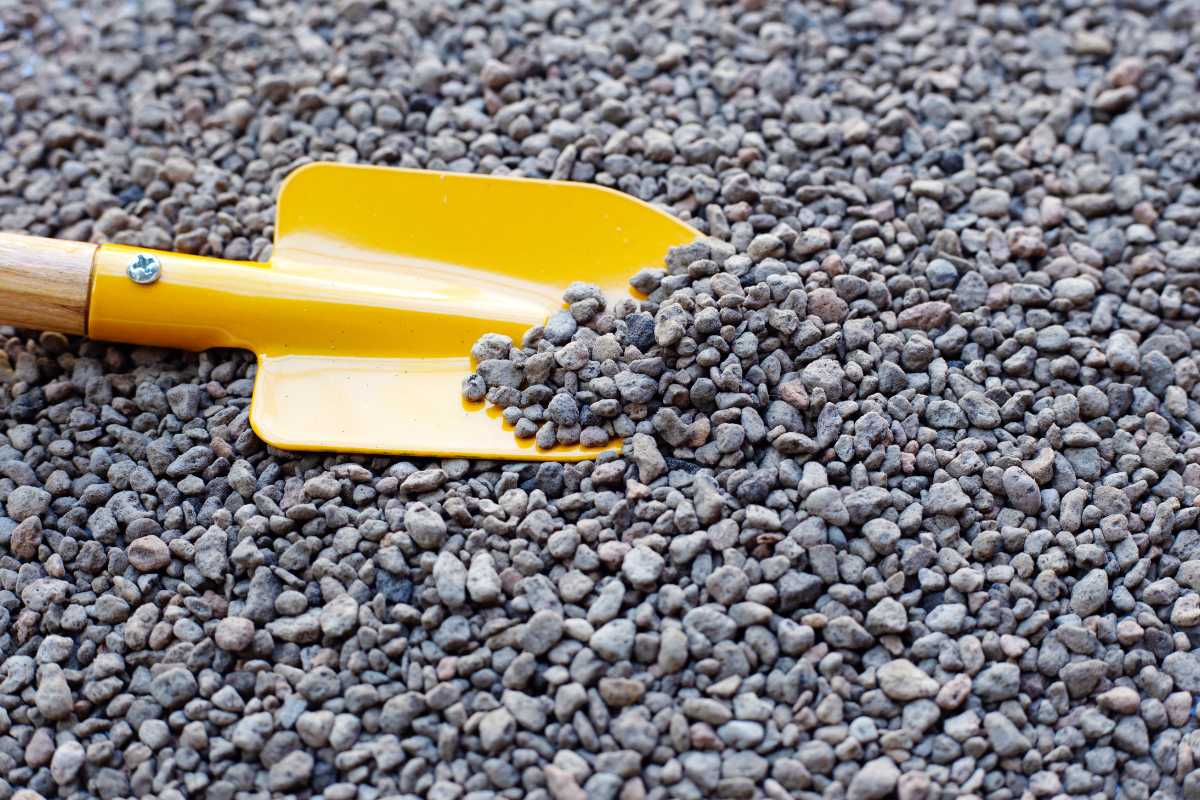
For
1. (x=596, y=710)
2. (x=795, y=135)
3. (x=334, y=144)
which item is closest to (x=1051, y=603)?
(x=596, y=710)

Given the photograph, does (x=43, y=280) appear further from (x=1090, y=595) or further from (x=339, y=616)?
(x=1090, y=595)

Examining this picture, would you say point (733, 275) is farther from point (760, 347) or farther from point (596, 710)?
point (596, 710)

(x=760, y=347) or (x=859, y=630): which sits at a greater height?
(x=760, y=347)

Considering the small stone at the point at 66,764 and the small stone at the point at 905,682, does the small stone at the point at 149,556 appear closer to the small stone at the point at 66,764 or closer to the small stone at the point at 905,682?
the small stone at the point at 66,764

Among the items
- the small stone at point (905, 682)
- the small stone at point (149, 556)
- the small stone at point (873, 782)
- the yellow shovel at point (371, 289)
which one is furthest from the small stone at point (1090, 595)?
the small stone at point (149, 556)

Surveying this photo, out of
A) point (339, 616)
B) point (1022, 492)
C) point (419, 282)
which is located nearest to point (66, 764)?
point (339, 616)

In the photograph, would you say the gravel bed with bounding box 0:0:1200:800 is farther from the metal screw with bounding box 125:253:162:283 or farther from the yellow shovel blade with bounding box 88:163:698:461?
the metal screw with bounding box 125:253:162:283
